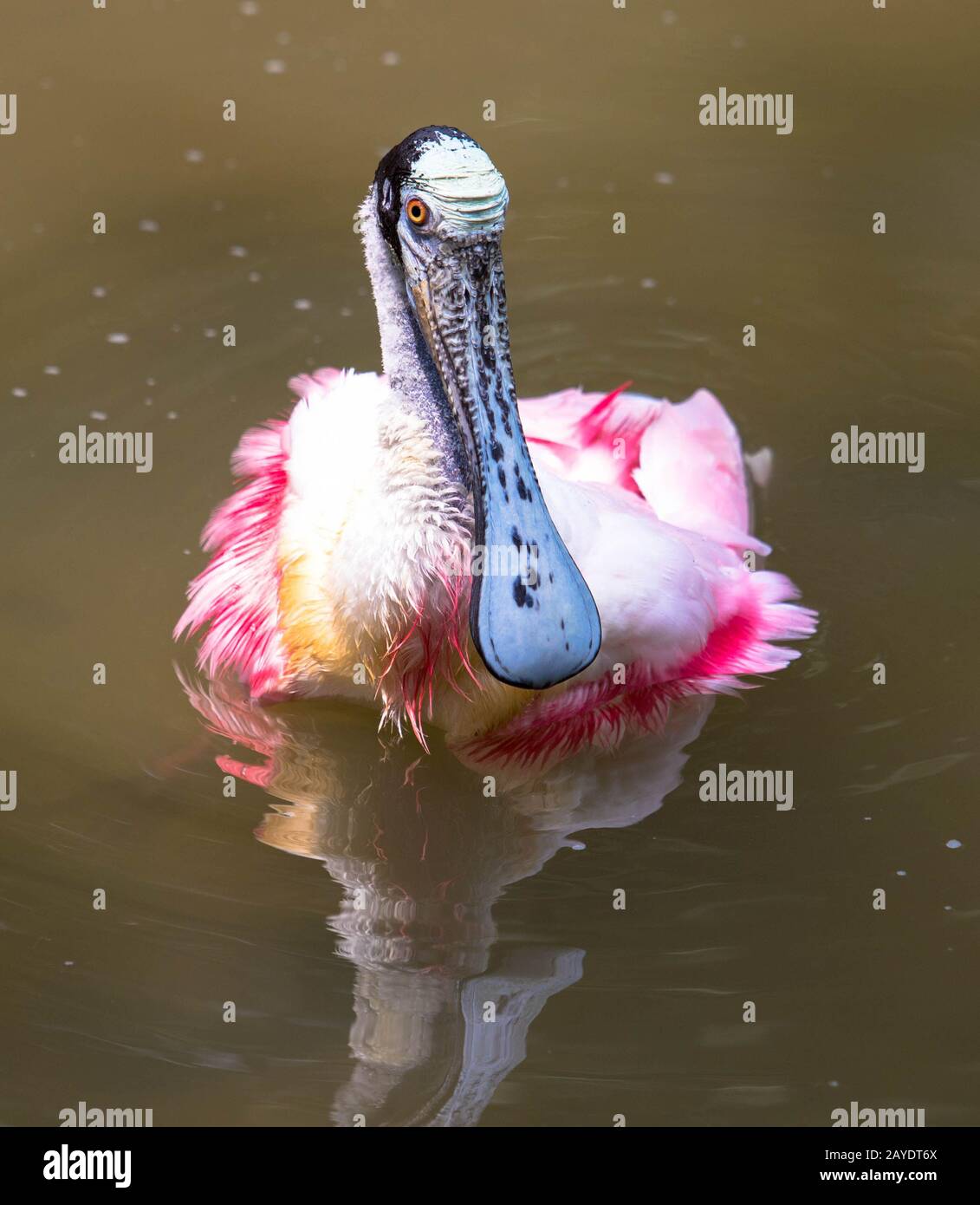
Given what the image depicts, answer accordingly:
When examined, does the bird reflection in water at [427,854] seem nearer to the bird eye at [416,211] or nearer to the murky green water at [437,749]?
the murky green water at [437,749]

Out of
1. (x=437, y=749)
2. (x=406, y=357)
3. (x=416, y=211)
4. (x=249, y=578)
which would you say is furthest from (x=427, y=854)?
(x=416, y=211)

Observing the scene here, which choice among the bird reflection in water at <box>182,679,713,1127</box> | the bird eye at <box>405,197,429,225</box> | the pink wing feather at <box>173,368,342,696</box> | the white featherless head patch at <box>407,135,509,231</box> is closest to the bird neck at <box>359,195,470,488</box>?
the bird eye at <box>405,197,429,225</box>

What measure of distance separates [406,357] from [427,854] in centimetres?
122

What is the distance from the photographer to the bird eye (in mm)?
3834

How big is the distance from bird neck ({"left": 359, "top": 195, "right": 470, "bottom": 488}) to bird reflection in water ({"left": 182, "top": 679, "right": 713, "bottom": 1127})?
0.91 metres

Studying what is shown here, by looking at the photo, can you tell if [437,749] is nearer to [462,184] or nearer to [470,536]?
[470,536]

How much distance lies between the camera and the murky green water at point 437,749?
405cm

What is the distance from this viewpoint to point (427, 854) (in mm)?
4527

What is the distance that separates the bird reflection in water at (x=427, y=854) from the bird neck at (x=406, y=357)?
2.99 ft

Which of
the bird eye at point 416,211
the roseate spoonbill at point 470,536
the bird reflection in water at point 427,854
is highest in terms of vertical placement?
the bird eye at point 416,211

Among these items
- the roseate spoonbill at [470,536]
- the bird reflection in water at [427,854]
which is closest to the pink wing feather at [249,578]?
the roseate spoonbill at [470,536]

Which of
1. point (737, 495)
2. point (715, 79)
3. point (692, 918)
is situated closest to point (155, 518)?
point (737, 495)

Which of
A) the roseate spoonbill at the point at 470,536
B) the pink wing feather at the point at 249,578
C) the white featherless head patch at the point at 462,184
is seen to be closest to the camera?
the white featherless head patch at the point at 462,184

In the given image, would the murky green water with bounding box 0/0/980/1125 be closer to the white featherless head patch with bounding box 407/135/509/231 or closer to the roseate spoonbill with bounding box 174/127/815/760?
the roseate spoonbill with bounding box 174/127/815/760
